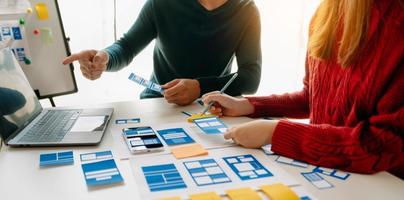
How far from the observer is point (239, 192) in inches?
26.0

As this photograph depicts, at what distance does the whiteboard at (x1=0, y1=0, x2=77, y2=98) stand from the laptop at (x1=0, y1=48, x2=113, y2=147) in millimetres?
271

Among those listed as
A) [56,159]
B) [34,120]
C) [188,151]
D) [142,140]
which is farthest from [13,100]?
[188,151]

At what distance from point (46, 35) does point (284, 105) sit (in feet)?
2.82

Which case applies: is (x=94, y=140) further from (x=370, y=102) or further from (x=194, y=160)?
(x=370, y=102)

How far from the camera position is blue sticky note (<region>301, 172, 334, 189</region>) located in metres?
0.70

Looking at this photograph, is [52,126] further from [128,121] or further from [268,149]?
[268,149]

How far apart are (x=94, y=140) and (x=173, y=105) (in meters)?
0.36

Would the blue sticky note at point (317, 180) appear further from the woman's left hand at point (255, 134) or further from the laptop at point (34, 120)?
the laptop at point (34, 120)

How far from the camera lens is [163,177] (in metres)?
0.71

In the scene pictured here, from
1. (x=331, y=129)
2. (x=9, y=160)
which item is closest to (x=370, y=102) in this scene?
Answer: (x=331, y=129)

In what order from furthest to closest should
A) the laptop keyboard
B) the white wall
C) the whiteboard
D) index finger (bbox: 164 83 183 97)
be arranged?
the white wall, the whiteboard, index finger (bbox: 164 83 183 97), the laptop keyboard

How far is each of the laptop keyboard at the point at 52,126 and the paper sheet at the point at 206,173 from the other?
24cm

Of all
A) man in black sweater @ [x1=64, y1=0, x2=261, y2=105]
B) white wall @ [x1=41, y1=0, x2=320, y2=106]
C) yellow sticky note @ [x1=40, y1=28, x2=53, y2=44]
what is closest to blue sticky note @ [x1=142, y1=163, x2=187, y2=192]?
man in black sweater @ [x1=64, y1=0, x2=261, y2=105]

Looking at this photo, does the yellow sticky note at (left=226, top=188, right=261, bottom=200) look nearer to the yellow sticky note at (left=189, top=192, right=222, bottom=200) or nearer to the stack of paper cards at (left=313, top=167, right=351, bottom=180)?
the yellow sticky note at (left=189, top=192, right=222, bottom=200)
